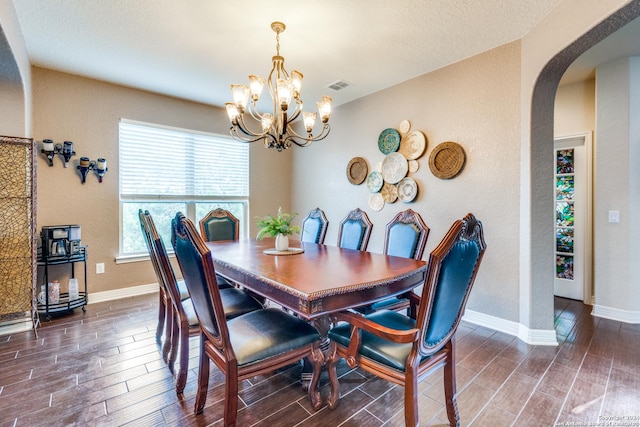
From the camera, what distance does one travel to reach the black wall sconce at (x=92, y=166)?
11.4 ft

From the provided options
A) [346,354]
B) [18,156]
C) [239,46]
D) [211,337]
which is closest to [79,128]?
[18,156]

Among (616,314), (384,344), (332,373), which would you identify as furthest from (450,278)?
(616,314)

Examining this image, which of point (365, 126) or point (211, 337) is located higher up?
point (365, 126)

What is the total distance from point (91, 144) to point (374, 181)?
3457 mm

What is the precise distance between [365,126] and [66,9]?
3.14 metres

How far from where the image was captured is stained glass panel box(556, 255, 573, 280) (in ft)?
12.7

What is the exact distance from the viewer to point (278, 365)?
1.62 m

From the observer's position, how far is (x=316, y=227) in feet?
11.2

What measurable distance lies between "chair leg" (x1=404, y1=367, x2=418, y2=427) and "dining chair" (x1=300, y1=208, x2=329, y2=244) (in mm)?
2047

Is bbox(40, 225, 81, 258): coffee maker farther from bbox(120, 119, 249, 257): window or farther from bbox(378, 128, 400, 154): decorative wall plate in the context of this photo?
bbox(378, 128, 400, 154): decorative wall plate

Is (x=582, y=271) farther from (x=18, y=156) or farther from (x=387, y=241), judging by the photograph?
(x=18, y=156)

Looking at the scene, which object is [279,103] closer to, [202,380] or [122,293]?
[202,380]

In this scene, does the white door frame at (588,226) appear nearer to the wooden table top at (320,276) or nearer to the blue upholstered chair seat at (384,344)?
the wooden table top at (320,276)

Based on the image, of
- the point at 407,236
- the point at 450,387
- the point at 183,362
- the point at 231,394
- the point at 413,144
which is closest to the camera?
the point at 231,394
